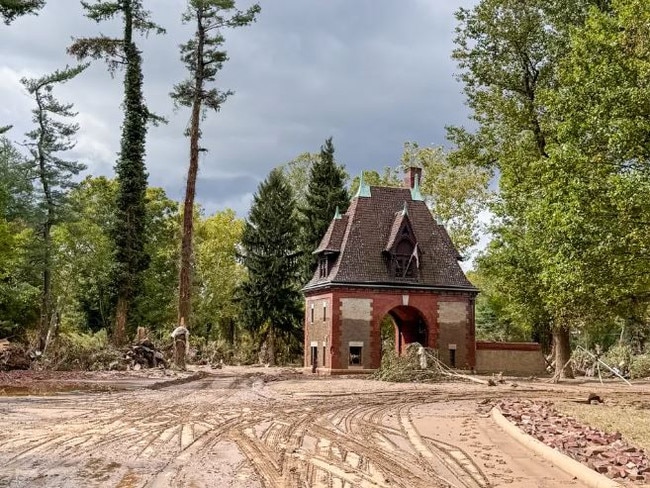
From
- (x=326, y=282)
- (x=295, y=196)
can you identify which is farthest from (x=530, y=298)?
(x=295, y=196)

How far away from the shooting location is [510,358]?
42.4 metres

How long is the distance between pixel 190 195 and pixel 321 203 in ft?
72.9

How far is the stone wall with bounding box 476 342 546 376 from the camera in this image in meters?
42.0

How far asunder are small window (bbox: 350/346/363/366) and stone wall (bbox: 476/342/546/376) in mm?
7565

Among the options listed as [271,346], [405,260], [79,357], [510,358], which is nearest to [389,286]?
[405,260]

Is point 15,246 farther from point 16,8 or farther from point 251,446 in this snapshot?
point 251,446

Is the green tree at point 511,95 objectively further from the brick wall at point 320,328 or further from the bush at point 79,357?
the bush at point 79,357

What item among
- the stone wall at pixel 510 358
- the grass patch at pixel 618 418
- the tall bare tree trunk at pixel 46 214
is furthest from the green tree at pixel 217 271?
the grass patch at pixel 618 418

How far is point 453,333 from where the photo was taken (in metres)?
41.1

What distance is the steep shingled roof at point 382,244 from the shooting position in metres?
40.6

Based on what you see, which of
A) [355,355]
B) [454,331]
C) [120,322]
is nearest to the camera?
[120,322]

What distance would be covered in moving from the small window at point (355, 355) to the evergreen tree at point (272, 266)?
1285 cm

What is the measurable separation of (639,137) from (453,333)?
22.8 meters

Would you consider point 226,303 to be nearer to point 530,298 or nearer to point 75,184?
point 75,184
